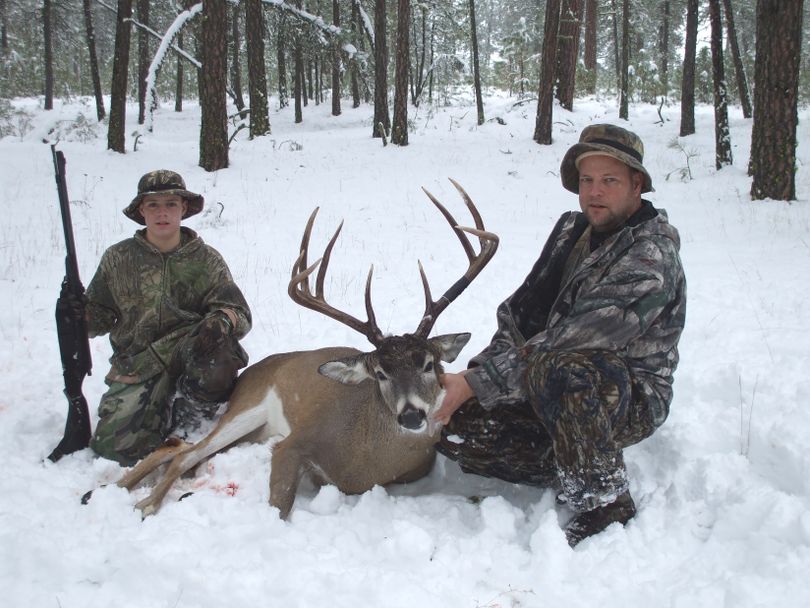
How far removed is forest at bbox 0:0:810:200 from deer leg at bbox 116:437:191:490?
29.7ft

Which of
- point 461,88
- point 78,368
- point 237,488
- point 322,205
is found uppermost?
point 461,88

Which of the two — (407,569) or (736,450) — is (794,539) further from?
(407,569)

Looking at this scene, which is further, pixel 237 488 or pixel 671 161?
pixel 671 161

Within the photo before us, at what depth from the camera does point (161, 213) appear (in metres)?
3.99

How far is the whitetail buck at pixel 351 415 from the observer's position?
3305 mm

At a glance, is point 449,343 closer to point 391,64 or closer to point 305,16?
point 305,16

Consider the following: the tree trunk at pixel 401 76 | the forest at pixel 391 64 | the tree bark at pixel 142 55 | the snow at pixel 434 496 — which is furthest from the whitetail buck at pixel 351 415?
the tree bark at pixel 142 55

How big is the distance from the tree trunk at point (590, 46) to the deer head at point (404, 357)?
24.9 metres

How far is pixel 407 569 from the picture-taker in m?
2.60

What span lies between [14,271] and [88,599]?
609 centimetres

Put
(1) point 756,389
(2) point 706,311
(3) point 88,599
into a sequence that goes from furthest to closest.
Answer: (2) point 706,311 → (1) point 756,389 → (3) point 88,599

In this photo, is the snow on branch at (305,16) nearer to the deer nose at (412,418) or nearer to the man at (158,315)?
the man at (158,315)

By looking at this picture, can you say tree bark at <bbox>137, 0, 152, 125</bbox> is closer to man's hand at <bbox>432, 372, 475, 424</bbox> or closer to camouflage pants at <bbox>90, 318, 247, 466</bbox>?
camouflage pants at <bbox>90, 318, 247, 466</bbox>

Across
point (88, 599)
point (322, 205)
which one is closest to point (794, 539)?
point (88, 599)
